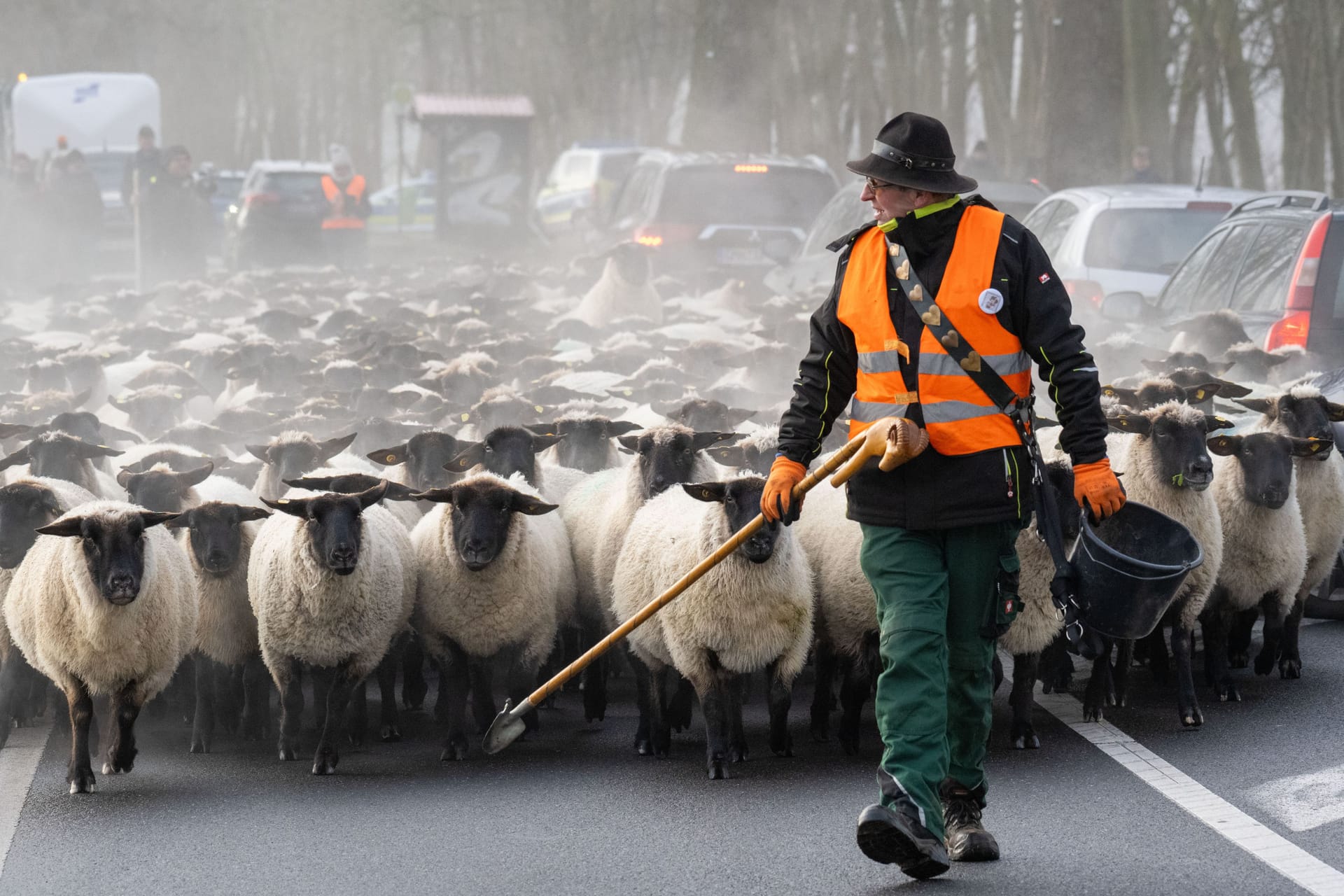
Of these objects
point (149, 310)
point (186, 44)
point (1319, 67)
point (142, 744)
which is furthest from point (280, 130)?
point (142, 744)

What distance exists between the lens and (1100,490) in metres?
5.32

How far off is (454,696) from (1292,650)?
388 cm

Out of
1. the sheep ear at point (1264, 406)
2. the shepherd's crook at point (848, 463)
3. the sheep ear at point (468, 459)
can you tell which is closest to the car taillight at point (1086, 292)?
the sheep ear at point (1264, 406)

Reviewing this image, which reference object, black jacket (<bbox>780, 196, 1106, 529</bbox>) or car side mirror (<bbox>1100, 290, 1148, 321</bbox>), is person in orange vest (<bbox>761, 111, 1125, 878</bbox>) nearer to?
black jacket (<bbox>780, 196, 1106, 529</bbox>)

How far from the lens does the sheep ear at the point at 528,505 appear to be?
8344 mm

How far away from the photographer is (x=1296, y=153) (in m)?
28.5

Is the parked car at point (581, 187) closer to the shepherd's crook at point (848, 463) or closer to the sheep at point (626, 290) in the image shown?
the sheep at point (626, 290)

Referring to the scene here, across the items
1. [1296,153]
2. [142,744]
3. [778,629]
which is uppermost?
[1296,153]

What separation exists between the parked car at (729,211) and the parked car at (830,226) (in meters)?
0.38

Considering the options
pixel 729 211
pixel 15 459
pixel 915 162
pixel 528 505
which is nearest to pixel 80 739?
pixel 528 505

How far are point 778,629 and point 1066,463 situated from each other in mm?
1575

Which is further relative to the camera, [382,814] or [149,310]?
[149,310]

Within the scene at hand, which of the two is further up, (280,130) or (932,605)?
(280,130)

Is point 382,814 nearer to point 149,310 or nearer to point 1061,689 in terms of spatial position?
Result: point 1061,689
